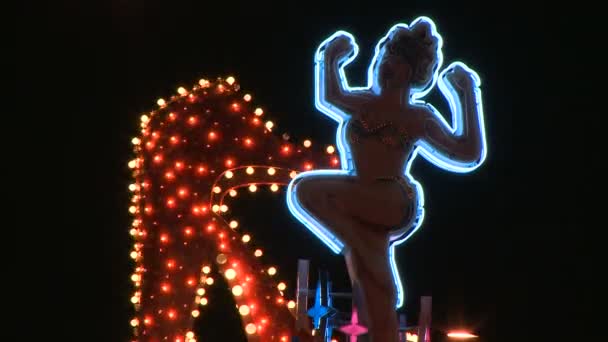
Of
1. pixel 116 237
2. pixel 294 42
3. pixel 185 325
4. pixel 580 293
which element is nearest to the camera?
pixel 185 325

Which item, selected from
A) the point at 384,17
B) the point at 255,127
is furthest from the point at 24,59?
the point at 384,17

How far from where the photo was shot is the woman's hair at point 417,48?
15.4ft

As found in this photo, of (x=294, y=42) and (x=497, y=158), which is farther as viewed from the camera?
(x=497, y=158)

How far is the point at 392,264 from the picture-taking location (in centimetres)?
443

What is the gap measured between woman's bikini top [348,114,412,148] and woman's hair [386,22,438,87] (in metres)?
0.37

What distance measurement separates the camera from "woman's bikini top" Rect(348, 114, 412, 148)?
4555mm

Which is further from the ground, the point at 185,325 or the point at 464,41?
the point at 464,41

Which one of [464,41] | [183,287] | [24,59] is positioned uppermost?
[464,41]

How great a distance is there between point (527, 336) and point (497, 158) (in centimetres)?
153

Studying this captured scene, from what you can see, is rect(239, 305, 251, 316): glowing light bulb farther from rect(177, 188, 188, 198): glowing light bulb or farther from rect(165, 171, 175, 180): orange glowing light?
rect(165, 171, 175, 180): orange glowing light

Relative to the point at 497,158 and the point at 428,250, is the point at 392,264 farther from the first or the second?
the point at 497,158

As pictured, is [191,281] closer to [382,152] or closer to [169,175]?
[169,175]

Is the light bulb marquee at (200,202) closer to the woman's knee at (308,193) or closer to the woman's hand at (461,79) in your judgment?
the woman's knee at (308,193)

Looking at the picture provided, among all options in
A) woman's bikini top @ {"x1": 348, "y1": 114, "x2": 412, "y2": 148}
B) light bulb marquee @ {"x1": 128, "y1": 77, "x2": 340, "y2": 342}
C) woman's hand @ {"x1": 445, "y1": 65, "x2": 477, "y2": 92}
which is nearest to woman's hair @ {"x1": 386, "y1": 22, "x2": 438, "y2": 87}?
woman's hand @ {"x1": 445, "y1": 65, "x2": 477, "y2": 92}
